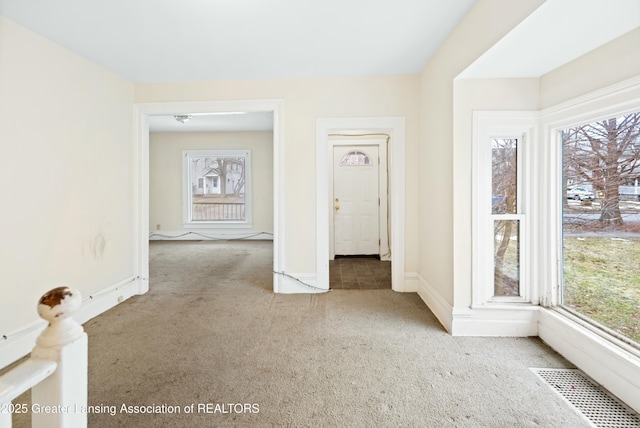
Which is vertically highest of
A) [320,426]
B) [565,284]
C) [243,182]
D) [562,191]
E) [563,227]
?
[243,182]

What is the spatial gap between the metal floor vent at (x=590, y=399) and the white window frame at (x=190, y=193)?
5.81 meters

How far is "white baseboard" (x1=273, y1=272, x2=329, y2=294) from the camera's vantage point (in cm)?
324

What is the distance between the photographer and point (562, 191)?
2146 millimetres

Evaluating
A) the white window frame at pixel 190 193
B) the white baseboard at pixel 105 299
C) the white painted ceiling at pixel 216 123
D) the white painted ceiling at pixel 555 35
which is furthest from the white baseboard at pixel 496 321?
the white window frame at pixel 190 193

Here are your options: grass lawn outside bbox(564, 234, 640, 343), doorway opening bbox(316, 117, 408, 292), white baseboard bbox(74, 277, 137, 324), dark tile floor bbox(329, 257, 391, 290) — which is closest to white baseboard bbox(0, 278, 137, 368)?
white baseboard bbox(74, 277, 137, 324)

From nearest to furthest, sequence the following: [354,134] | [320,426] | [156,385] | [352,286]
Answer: [320,426], [156,385], [352,286], [354,134]

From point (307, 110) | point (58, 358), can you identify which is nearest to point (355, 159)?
point (307, 110)

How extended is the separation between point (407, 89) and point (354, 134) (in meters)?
1.74

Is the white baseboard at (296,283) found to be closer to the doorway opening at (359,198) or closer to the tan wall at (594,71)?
the doorway opening at (359,198)

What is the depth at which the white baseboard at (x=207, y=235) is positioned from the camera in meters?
6.63

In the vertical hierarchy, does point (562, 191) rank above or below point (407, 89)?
below

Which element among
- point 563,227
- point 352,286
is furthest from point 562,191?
point 352,286

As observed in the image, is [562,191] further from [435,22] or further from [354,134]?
[354,134]

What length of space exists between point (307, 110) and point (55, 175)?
2307mm
